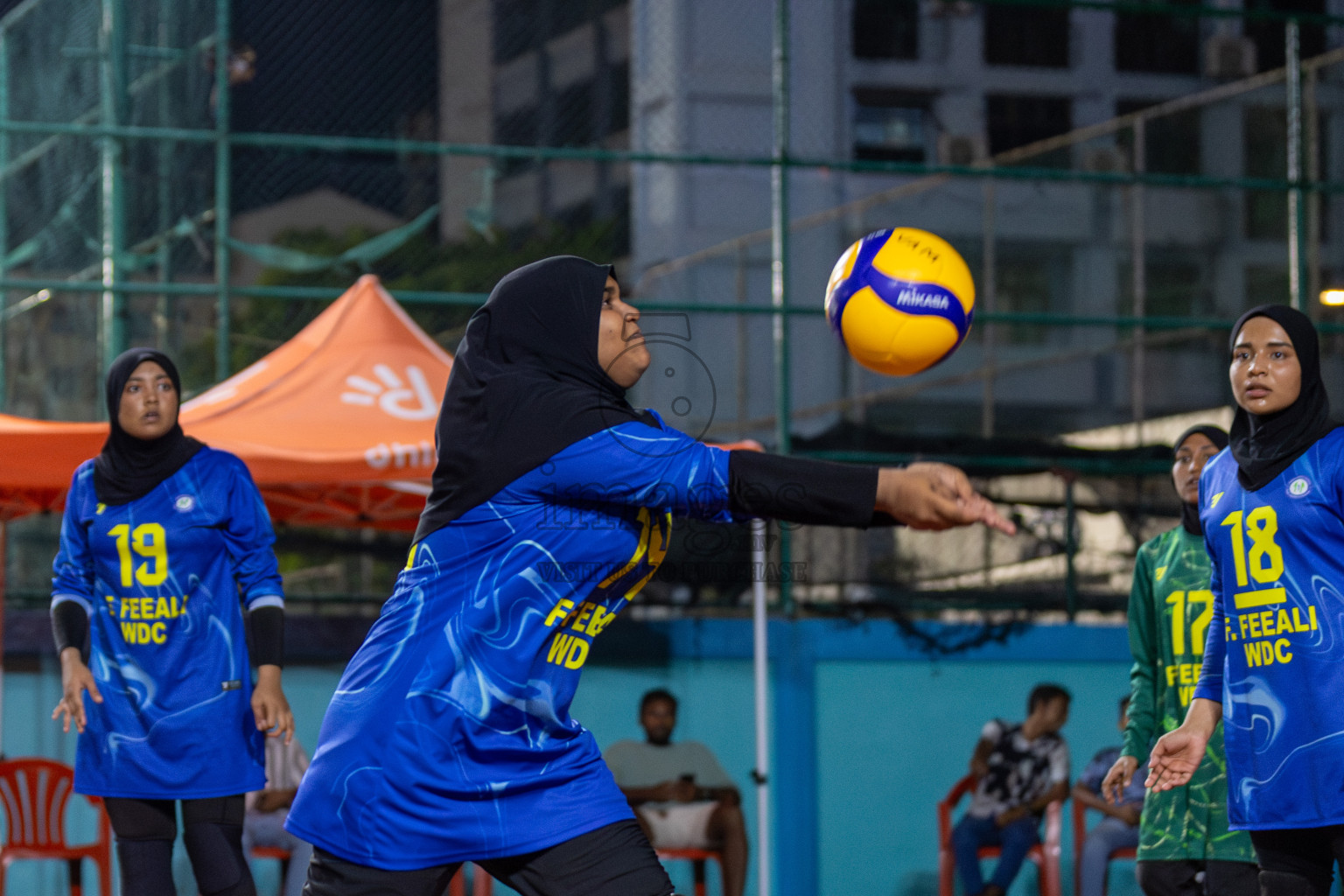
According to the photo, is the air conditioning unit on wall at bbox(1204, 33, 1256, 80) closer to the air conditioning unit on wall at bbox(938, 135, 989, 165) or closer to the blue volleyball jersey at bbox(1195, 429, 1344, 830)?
the air conditioning unit on wall at bbox(938, 135, 989, 165)

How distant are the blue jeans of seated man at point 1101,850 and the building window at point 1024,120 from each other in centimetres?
1563

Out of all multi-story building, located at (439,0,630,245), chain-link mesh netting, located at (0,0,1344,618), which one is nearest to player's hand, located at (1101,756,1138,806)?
chain-link mesh netting, located at (0,0,1344,618)

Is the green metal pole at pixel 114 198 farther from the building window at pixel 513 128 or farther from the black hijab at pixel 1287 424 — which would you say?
the black hijab at pixel 1287 424

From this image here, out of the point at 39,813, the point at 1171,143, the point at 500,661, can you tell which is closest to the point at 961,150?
the point at 1171,143

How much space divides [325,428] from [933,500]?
14.7 feet

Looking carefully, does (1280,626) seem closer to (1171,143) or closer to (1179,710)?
(1179,710)

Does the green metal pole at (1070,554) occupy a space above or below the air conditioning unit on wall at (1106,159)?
below

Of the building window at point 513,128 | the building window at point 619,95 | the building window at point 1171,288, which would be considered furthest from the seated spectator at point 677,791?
the building window at point 1171,288

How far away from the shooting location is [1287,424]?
417 centimetres

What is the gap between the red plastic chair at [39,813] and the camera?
272 inches

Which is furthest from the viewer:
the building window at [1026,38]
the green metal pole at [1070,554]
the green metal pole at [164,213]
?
the building window at [1026,38]

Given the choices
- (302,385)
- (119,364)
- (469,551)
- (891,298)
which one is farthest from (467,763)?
(302,385)

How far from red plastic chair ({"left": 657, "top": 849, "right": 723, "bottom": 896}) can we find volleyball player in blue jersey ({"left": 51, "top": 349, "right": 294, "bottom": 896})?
2849 millimetres

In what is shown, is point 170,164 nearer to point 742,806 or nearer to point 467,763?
point 742,806
